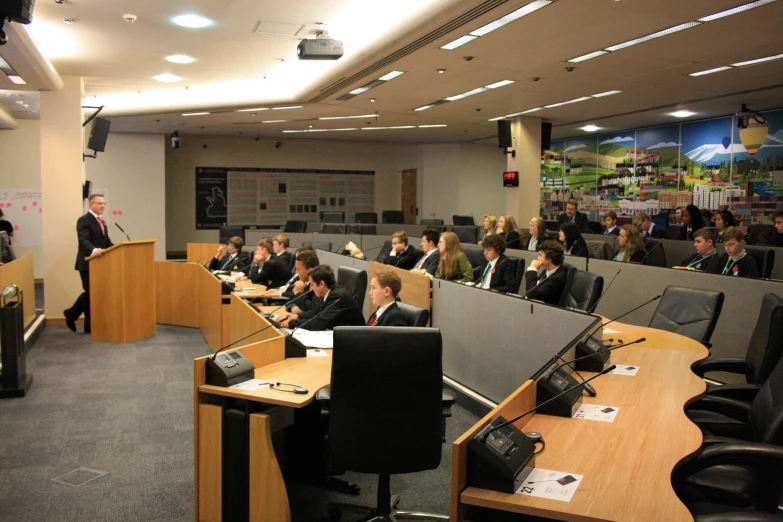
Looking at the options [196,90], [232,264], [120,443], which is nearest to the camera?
[120,443]

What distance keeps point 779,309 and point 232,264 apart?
23.1 ft

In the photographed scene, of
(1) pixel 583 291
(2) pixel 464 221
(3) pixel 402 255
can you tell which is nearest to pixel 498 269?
(1) pixel 583 291

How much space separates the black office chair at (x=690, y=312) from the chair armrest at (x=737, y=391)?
0.88 m

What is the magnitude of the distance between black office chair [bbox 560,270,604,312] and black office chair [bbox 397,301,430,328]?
1463 mm

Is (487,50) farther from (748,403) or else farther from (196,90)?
(196,90)

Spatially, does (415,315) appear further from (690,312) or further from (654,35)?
(654,35)

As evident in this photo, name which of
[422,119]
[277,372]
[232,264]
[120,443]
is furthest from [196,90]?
[277,372]

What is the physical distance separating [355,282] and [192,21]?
2861 mm

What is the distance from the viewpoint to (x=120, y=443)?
4.24 m

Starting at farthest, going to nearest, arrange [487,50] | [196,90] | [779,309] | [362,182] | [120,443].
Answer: [362,182] → [196,90] → [487,50] → [120,443] → [779,309]

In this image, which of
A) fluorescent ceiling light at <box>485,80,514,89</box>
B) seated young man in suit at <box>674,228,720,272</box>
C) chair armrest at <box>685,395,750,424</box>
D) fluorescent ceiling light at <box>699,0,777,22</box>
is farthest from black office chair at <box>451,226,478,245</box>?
chair armrest at <box>685,395,750,424</box>

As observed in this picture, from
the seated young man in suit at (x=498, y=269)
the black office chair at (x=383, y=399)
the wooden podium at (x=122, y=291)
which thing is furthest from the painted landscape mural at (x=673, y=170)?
the black office chair at (x=383, y=399)

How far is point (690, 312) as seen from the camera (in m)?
4.37

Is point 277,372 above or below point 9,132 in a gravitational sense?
below
